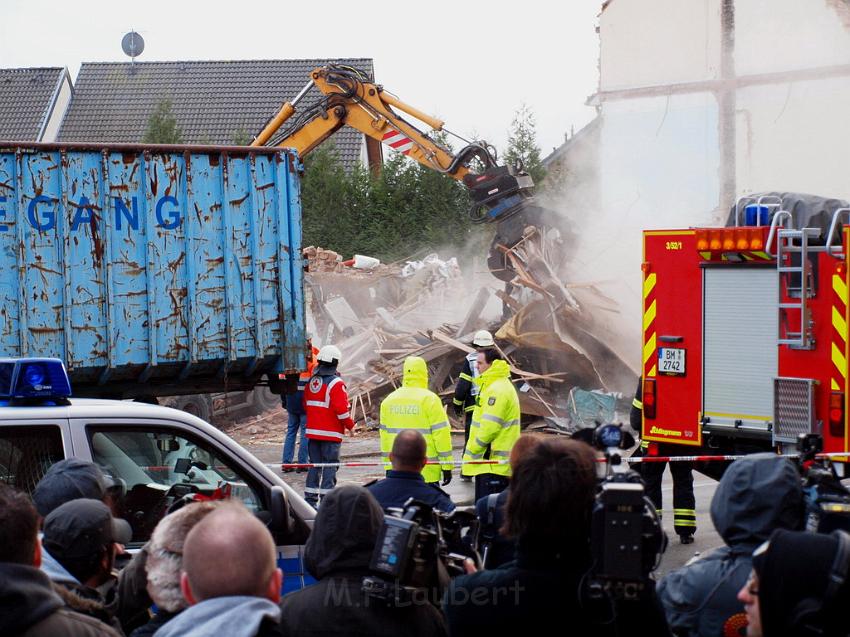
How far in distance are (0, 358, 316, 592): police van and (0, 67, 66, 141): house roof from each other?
31893 mm

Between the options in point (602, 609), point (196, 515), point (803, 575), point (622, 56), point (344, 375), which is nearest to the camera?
point (803, 575)

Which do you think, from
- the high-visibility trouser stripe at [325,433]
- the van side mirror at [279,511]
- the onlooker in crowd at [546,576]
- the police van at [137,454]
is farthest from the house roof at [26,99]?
the onlooker in crowd at [546,576]

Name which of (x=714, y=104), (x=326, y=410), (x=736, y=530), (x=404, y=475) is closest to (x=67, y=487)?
(x=404, y=475)

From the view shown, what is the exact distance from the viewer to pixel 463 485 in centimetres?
1196

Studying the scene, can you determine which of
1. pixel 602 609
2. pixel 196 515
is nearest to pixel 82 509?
pixel 196 515

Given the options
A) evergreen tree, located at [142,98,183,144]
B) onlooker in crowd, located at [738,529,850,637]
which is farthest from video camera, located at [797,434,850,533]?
evergreen tree, located at [142,98,183,144]

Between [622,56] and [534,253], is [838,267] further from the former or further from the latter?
[622,56]

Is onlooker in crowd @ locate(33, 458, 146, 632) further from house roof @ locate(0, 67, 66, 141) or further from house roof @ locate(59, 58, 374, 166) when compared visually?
house roof @ locate(0, 67, 66, 141)

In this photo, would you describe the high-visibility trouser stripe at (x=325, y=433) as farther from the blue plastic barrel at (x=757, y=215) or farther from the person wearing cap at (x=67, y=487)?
the person wearing cap at (x=67, y=487)

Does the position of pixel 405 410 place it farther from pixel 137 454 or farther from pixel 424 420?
pixel 137 454

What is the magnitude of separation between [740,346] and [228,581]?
21.8 ft

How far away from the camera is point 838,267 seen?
790 centimetres

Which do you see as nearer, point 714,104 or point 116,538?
point 116,538

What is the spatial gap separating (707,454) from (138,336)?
5.25 m
